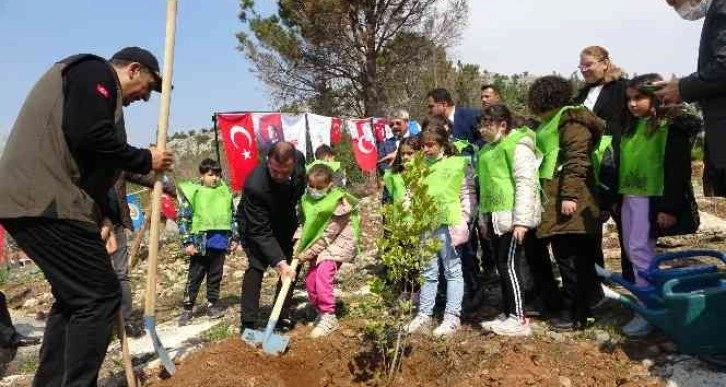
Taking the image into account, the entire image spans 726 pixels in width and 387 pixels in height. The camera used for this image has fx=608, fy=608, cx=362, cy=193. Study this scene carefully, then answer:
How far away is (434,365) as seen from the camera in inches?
144

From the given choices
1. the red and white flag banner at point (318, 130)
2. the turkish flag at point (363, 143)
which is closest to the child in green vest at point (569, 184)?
the red and white flag banner at point (318, 130)

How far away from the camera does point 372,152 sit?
13.9 m

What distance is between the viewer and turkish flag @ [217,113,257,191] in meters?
9.98

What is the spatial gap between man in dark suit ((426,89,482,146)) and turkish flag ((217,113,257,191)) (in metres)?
5.15

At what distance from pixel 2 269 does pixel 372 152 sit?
25.0ft

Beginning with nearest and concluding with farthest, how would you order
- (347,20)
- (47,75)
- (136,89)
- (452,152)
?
(47,75), (136,89), (452,152), (347,20)

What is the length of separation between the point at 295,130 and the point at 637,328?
8562mm

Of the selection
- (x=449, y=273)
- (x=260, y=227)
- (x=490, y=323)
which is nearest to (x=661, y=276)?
(x=490, y=323)

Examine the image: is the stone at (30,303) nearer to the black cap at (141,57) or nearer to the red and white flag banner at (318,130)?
the red and white flag banner at (318,130)

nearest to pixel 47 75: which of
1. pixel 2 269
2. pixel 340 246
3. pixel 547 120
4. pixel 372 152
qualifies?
pixel 340 246

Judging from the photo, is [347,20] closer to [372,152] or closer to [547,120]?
[372,152]

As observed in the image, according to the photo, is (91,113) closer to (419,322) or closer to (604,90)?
(419,322)

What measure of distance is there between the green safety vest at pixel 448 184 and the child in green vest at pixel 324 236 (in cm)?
78

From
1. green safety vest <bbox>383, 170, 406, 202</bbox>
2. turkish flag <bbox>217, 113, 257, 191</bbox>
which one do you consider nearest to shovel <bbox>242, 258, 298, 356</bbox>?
green safety vest <bbox>383, 170, 406, 202</bbox>
